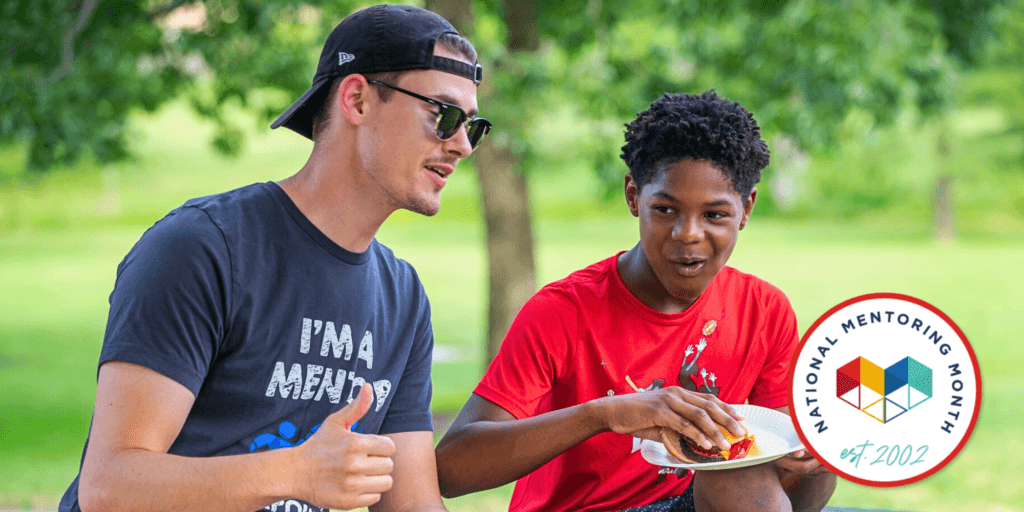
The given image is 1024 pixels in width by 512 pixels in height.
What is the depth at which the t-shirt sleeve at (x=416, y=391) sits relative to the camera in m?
2.51

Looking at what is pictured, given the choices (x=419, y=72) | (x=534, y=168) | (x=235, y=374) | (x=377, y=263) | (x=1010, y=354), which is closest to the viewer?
(x=235, y=374)

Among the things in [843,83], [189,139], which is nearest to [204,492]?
[843,83]

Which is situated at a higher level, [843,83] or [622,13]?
[622,13]

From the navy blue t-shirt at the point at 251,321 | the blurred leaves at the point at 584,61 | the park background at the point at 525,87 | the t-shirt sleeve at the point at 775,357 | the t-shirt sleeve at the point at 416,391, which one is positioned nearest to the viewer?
the navy blue t-shirt at the point at 251,321

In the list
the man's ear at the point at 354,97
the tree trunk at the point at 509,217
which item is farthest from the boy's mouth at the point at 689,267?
the tree trunk at the point at 509,217

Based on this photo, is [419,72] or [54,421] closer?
[419,72]

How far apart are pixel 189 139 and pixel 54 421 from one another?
37277mm

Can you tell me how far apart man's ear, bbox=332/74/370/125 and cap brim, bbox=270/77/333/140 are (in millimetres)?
79

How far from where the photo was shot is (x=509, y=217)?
888 centimetres

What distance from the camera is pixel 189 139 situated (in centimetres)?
4719

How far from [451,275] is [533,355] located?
26.5m

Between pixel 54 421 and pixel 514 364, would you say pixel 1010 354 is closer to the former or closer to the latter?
pixel 54 421

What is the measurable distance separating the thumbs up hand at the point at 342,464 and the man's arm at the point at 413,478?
1.57ft

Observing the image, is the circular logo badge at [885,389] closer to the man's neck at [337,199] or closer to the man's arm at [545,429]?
the man's arm at [545,429]
